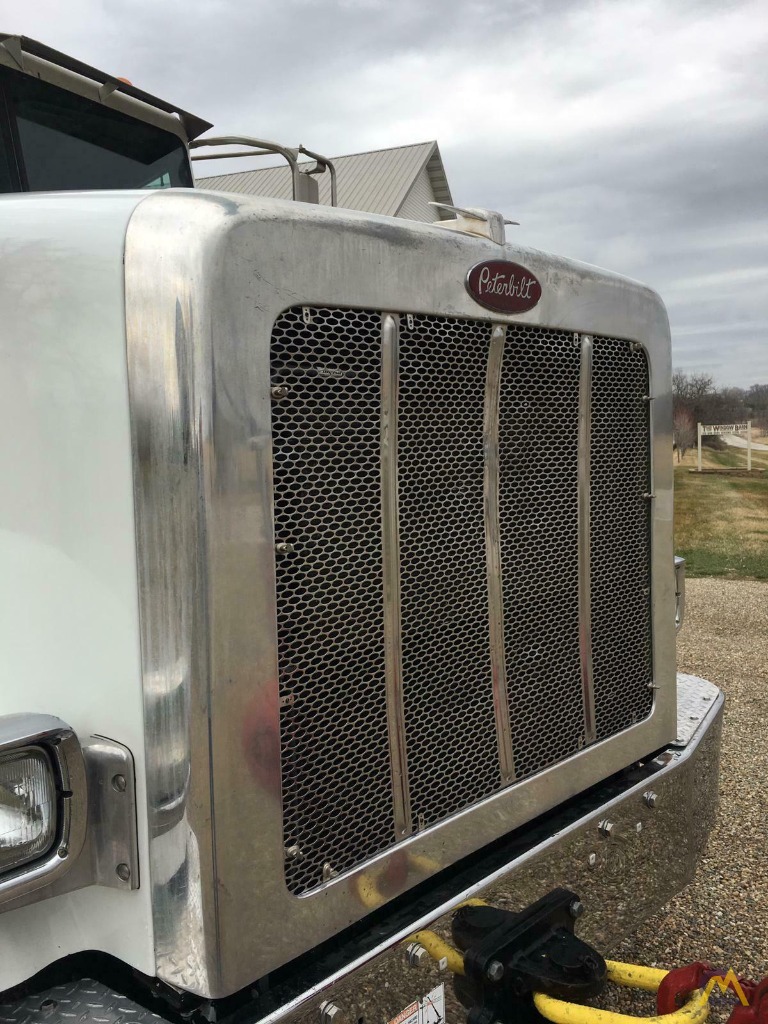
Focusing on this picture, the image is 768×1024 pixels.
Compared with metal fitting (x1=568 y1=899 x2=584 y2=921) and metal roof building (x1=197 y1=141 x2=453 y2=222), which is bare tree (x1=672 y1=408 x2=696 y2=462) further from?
metal fitting (x1=568 y1=899 x2=584 y2=921)

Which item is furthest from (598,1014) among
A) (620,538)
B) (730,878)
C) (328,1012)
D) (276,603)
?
(730,878)

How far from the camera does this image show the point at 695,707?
3.09 meters

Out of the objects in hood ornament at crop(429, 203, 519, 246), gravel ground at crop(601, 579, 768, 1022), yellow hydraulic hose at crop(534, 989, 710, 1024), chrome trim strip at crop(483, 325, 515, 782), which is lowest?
gravel ground at crop(601, 579, 768, 1022)

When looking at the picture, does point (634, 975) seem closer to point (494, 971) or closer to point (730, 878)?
point (494, 971)

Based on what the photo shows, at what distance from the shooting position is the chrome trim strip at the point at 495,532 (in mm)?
2023

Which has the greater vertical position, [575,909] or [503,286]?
[503,286]

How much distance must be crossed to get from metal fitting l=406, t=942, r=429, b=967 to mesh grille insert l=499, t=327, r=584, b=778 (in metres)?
0.52

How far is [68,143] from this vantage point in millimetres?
2658

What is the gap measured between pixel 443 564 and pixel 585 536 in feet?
1.80

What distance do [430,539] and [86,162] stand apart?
1.70 m

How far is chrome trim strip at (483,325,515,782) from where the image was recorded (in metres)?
2.02

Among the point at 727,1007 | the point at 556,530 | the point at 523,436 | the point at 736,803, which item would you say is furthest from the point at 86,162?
the point at 736,803

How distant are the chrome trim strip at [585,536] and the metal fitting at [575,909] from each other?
1.41ft

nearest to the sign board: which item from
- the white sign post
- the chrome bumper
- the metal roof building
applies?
the white sign post
